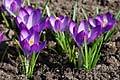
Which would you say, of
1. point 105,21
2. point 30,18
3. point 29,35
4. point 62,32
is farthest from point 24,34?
point 105,21

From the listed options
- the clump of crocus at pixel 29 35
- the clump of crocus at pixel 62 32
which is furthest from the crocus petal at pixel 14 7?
the clump of crocus at pixel 62 32

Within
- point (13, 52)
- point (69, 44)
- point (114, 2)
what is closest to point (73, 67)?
point (69, 44)

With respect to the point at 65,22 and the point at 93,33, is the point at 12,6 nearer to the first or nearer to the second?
the point at 65,22

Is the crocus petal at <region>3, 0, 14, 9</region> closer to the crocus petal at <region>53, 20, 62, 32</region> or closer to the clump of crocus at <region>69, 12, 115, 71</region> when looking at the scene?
the crocus petal at <region>53, 20, 62, 32</region>

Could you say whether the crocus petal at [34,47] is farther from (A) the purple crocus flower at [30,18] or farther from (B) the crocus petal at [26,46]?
(A) the purple crocus flower at [30,18]

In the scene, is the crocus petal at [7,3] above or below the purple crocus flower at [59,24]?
above

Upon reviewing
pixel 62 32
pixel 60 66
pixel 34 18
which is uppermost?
pixel 34 18
